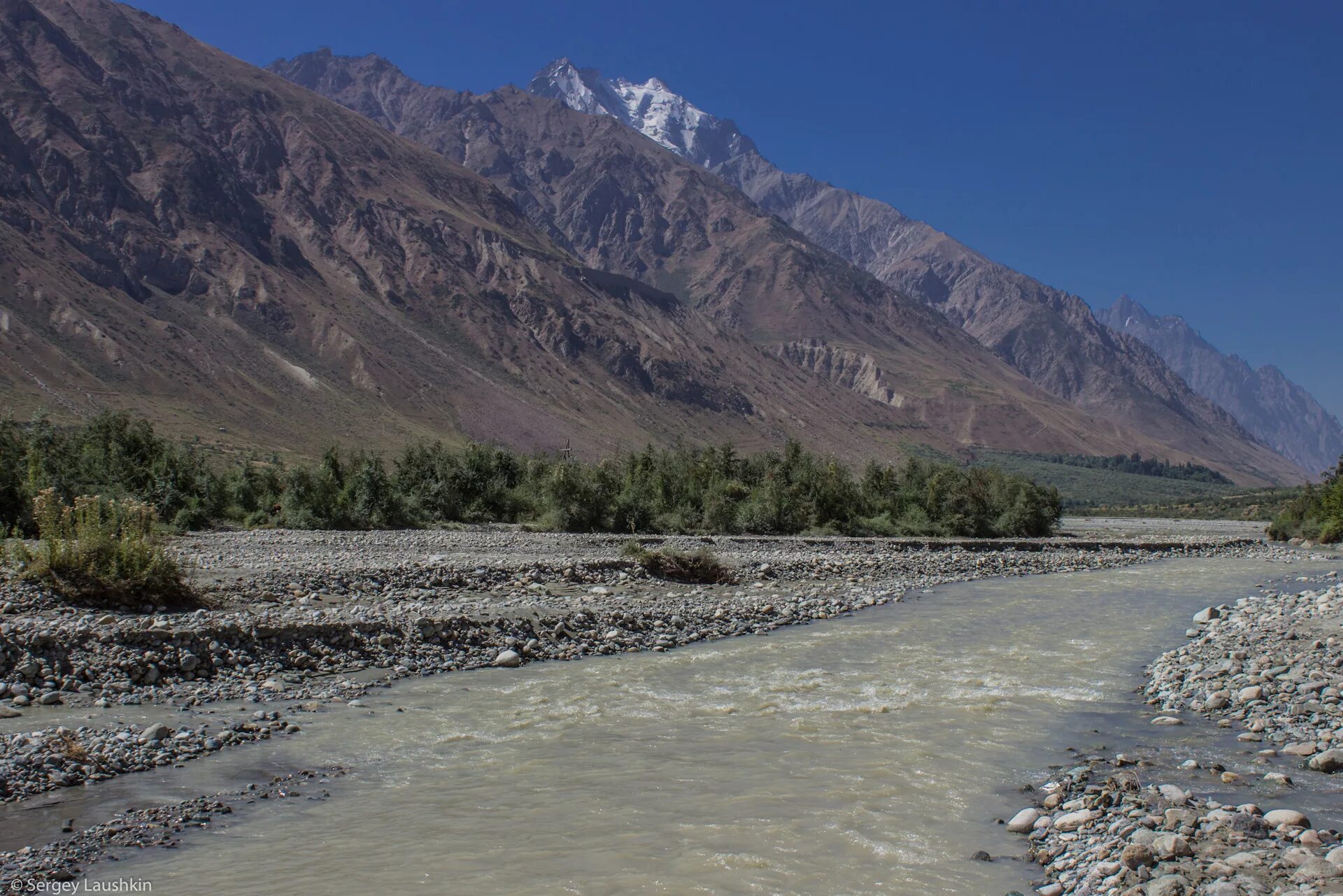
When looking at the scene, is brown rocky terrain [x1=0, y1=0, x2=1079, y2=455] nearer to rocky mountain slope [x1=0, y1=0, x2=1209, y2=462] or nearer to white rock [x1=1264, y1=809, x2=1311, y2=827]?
rocky mountain slope [x1=0, y1=0, x2=1209, y2=462]

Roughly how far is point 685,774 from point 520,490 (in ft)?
131

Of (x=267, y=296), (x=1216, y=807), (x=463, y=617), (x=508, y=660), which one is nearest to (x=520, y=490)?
(x=463, y=617)

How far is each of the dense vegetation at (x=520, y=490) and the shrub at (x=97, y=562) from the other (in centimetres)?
1290

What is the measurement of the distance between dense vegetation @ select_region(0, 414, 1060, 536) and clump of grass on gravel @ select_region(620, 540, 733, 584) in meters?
17.2

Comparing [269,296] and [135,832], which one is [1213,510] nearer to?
[135,832]

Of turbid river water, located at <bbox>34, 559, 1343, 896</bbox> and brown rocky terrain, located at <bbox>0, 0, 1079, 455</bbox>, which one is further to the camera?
brown rocky terrain, located at <bbox>0, 0, 1079, 455</bbox>

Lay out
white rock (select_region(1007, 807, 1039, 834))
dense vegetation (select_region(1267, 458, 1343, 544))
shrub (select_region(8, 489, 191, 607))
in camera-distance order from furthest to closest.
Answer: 1. dense vegetation (select_region(1267, 458, 1343, 544))
2. shrub (select_region(8, 489, 191, 607))
3. white rock (select_region(1007, 807, 1039, 834))

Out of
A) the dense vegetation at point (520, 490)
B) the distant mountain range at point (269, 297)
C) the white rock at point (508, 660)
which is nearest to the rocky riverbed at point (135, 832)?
the white rock at point (508, 660)

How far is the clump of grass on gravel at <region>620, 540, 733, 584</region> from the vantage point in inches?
1025

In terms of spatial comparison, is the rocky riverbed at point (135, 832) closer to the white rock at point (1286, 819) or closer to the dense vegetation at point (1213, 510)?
the white rock at point (1286, 819)

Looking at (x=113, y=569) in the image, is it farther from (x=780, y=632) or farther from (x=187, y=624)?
(x=780, y=632)

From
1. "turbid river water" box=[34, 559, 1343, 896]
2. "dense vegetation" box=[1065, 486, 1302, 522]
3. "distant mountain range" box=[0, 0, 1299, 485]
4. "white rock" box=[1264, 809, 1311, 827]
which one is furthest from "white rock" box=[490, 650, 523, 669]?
"dense vegetation" box=[1065, 486, 1302, 522]

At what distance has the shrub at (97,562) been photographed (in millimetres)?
14086

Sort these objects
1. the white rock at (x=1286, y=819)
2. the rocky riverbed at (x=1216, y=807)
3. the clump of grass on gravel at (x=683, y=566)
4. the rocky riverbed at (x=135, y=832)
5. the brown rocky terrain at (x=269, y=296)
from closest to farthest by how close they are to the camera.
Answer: the rocky riverbed at (x=1216, y=807)
the rocky riverbed at (x=135, y=832)
the white rock at (x=1286, y=819)
the clump of grass on gravel at (x=683, y=566)
the brown rocky terrain at (x=269, y=296)
